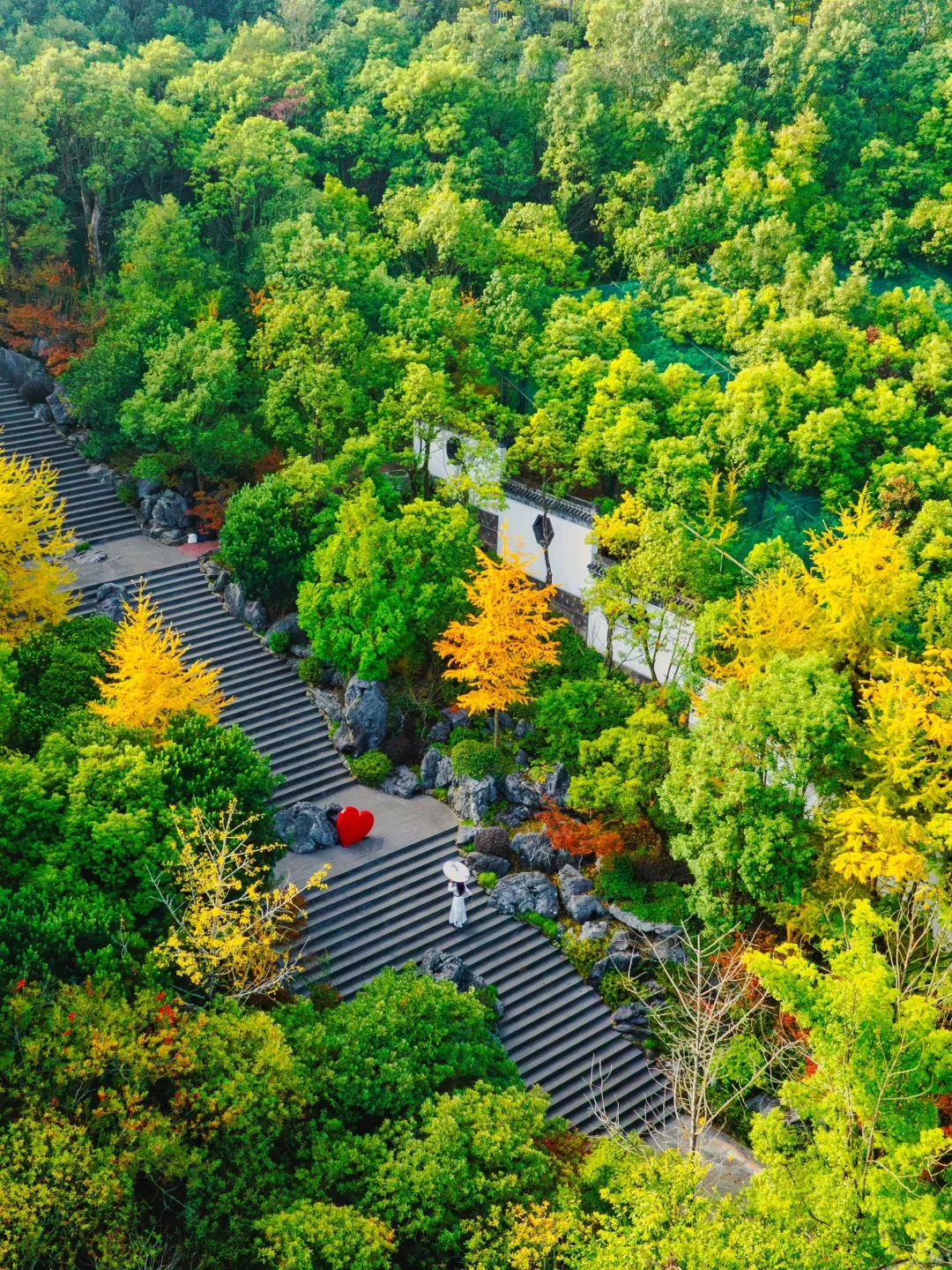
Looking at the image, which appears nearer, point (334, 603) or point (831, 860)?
point (831, 860)

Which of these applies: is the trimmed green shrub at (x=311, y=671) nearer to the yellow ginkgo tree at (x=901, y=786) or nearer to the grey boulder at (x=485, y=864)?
the grey boulder at (x=485, y=864)

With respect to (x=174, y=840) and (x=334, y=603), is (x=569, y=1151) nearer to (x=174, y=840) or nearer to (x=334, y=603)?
(x=174, y=840)

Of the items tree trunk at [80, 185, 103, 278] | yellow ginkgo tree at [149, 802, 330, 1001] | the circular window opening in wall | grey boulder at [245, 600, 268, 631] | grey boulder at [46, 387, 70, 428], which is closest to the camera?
yellow ginkgo tree at [149, 802, 330, 1001]

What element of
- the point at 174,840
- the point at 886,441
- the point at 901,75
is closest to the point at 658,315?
the point at 886,441

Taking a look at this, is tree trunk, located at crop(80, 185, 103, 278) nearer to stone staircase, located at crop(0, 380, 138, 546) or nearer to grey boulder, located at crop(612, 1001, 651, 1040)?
stone staircase, located at crop(0, 380, 138, 546)

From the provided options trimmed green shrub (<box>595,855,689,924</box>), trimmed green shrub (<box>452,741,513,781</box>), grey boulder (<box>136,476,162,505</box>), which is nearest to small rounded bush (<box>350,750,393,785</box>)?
trimmed green shrub (<box>452,741,513,781</box>)

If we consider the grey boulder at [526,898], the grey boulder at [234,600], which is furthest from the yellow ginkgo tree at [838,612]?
the grey boulder at [234,600]
